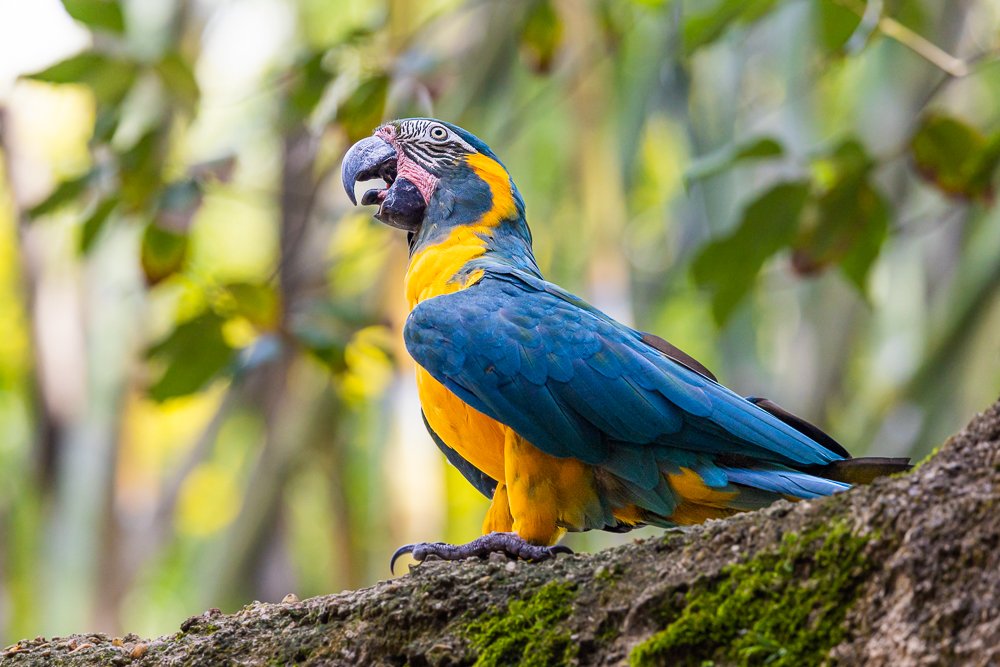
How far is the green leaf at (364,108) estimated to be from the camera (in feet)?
14.5

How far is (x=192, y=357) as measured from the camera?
14.9 ft

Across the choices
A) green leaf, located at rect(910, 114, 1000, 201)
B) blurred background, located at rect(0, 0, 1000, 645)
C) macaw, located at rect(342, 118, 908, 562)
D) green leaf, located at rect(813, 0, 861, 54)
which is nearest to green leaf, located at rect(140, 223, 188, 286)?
blurred background, located at rect(0, 0, 1000, 645)

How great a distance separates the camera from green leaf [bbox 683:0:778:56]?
3.69 metres

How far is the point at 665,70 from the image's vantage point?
7.99 metres

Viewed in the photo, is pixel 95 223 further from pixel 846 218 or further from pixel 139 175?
pixel 846 218

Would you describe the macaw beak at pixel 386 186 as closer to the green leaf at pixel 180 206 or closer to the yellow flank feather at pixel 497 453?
the yellow flank feather at pixel 497 453

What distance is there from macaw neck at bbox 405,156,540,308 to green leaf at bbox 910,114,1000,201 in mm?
1465

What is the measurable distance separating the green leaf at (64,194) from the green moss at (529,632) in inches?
116

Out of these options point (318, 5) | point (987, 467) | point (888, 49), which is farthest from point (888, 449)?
point (318, 5)

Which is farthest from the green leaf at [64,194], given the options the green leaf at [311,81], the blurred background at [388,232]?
the green leaf at [311,81]

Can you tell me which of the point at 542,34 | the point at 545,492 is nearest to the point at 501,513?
the point at 545,492

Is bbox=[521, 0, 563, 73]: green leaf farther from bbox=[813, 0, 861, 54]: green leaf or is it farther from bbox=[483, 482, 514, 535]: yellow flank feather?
bbox=[483, 482, 514, 535]: yellow flank feather

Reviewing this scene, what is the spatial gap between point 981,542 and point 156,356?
356 cm

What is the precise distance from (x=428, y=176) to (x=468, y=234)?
1.00 feet
